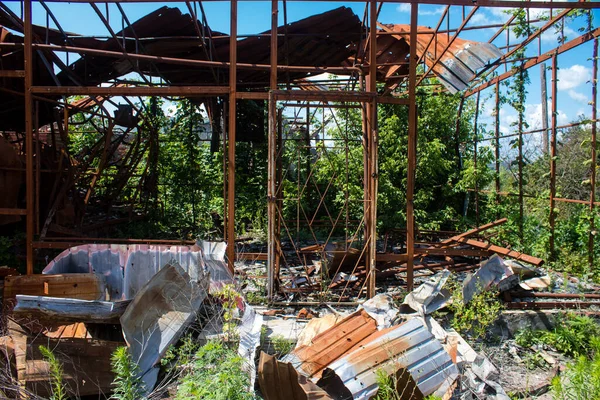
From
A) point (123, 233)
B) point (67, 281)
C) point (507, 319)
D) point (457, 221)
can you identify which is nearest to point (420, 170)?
point (457, 221)

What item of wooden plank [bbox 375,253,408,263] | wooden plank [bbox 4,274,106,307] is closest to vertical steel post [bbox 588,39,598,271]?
wooden plank [bbox 375,253,408,263]

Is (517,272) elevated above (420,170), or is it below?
below

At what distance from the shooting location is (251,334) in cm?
542

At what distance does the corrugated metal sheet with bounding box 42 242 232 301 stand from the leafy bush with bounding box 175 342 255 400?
1.96 meters

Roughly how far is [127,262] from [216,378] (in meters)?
3.07

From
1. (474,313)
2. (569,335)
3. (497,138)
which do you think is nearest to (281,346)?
(474,313)

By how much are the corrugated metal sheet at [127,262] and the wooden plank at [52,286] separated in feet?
1.33

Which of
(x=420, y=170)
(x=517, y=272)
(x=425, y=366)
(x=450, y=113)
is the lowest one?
(x=425, y=366)

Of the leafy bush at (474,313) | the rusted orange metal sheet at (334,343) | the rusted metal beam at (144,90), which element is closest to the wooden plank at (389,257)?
the leafy bush at (474,313)

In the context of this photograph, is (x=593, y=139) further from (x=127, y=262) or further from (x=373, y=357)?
(x=127, y=262)

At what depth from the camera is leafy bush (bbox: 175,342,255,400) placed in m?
4.13

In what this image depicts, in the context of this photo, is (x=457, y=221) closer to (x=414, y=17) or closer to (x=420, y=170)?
(x=420, y=170)

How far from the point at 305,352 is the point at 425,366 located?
4.49 feet

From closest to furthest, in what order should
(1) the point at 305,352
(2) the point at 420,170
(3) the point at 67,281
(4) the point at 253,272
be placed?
(1) the point at 305,352, (3) the point at 67,281, (4) the point at 253,272, (2) the point at 420,170
